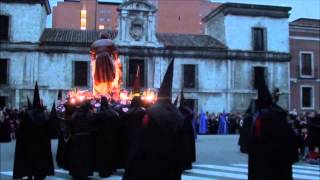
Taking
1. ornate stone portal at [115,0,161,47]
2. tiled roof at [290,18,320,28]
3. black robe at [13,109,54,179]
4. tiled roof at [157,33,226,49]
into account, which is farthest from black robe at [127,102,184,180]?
tiled roof at [290,18,320,28]

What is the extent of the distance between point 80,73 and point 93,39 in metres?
2.37

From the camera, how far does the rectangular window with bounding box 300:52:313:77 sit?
38.6 m

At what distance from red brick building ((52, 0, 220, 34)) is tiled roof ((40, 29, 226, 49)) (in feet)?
39.6

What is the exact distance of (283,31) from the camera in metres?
36.8

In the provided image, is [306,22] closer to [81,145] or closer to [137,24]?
[137,24]

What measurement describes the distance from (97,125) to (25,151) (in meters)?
1.76

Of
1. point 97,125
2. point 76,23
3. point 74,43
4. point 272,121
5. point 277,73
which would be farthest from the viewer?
point 76,23

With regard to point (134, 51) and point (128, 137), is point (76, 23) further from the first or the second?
point (128, 137)

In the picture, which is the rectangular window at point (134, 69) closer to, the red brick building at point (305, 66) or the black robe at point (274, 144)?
the red brick building at point (305, 66)

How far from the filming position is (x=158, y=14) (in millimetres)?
47844

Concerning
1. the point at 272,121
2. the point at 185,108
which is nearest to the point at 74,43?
the point at 185,108

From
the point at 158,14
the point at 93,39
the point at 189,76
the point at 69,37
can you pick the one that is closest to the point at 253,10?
the point at 189,76

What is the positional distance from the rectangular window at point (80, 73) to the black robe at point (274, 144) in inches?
1010

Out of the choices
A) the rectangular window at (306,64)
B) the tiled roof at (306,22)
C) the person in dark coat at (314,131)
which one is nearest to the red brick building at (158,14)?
the tiled roof at (306,22)
